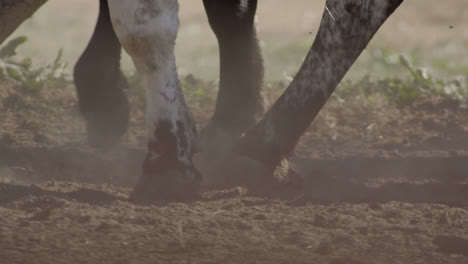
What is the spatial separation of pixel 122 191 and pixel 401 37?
5.42 meters

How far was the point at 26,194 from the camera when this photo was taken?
3.82 m

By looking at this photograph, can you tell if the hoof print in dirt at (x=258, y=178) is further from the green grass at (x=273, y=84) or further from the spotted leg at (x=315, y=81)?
the green grass at (x=273, y=84)

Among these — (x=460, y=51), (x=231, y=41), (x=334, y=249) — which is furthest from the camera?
(x=460, y=51)

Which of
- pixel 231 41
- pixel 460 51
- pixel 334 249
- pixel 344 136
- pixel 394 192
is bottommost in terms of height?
pixel 334 249

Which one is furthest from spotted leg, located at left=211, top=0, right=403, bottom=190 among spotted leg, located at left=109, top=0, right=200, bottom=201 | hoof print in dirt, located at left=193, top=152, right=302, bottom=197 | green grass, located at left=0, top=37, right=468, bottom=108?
green grass, located at left=0, top=37, right=468, bottom=108

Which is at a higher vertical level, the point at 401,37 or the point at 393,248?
the point at 401,37

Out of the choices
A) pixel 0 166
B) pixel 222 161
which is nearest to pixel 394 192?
pixel 222 161

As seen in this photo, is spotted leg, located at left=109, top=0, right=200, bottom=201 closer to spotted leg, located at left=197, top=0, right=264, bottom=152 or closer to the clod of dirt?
spotted leg, located at left=197, top=0, right=264, bottom=152

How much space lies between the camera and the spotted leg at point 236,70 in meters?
4.82

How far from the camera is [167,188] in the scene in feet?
12.9

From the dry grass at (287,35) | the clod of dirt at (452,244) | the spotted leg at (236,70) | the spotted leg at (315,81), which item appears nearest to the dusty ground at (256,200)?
the clod of dirt at (452,244)

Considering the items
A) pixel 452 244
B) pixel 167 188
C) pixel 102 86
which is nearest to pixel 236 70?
pixel 102 86

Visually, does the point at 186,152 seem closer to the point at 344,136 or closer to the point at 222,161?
the point at 222,161

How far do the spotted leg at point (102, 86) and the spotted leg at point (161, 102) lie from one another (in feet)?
2.78
